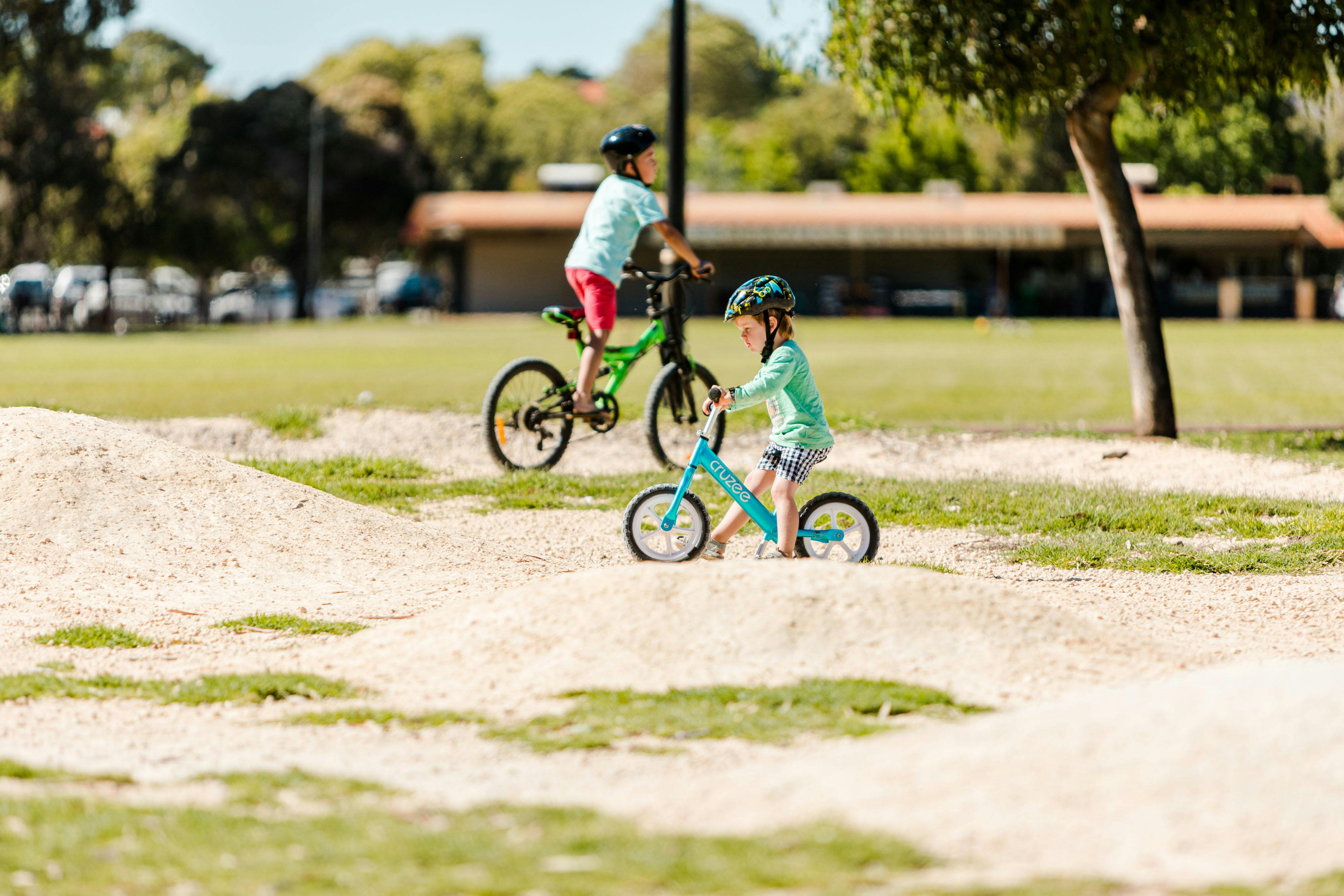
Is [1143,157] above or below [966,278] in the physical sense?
above

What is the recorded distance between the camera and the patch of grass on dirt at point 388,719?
482cm

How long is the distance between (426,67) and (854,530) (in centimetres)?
8801

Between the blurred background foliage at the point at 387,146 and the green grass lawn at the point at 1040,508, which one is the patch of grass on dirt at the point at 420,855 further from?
the blurred background foliage at the point at 387,146

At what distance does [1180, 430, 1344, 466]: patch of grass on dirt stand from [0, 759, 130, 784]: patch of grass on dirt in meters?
9.12

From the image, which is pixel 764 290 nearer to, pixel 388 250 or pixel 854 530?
pixel 854 530

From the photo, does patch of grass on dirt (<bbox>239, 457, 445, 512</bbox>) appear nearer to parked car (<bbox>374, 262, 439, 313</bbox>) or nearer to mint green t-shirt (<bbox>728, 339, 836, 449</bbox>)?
mint green t-shirt (<bbox>728, 339, 836, 449</bbox>)

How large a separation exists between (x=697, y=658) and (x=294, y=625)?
5.94 feet

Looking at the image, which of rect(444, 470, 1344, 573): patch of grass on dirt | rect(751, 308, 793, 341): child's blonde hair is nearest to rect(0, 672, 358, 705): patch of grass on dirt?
rect(751, 308, 793, 341): child's blonde hair

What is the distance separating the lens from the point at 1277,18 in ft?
36.1

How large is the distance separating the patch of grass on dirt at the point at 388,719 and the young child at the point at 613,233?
16.9 feet

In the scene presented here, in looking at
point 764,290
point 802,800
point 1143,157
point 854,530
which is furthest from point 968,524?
point 1143,157

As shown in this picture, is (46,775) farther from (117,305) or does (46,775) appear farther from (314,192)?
(314,192)

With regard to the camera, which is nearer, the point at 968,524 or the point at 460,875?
the point at 460,875

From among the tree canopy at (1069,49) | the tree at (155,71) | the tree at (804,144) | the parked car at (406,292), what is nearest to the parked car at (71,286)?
the parked car at (406,292)
